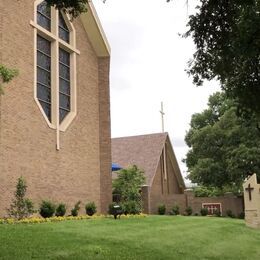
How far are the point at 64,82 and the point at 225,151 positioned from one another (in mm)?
17270

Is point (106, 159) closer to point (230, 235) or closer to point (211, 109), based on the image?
point (230, 235)

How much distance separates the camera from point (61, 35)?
88.2 ft

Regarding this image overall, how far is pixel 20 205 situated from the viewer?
66.6 ft

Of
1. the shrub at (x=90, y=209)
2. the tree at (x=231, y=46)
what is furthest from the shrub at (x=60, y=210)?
the tree at (x=231, y=46)

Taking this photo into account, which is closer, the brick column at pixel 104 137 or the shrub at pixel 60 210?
the shrub at pixel 60 210

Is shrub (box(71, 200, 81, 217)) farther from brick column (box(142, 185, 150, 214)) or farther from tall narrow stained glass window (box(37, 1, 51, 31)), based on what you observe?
brick column (box(142, 185, 150, 214))

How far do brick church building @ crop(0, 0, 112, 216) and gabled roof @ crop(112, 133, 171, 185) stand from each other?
10607 millimetres

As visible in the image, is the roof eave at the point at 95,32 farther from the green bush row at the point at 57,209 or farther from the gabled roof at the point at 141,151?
the gabled roof at the point at 141,151

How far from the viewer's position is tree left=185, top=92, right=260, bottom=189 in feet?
123

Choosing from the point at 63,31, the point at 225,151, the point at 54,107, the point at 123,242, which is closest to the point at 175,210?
the point at 225,151


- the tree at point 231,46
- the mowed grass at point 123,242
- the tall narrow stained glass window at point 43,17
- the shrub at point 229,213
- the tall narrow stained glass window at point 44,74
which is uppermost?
the tall narrow stained glass window at point 43,17

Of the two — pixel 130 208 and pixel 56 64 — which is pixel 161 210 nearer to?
pixel 130 208

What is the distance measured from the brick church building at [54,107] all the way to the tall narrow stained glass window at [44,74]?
0.15 ft

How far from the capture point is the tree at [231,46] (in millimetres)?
11727
